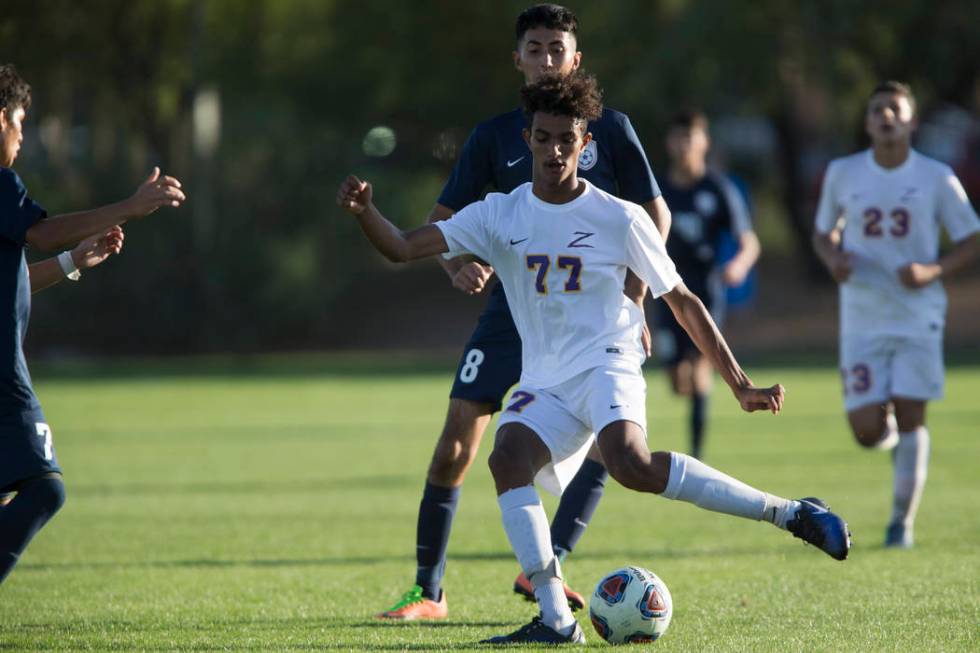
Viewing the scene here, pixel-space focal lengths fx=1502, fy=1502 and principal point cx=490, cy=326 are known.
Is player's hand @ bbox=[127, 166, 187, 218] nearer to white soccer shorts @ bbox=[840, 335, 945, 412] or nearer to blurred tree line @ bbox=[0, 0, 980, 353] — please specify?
white soccer shorts @ bbox=[840, 335, 945, 412]

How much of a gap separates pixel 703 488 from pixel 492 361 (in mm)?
1267

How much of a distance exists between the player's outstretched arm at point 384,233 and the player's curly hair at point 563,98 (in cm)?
62

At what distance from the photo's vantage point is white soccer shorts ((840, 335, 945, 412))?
869cm

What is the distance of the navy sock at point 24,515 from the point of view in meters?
5.57

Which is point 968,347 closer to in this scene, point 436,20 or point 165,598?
point 436,20

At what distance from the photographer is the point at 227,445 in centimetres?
1526

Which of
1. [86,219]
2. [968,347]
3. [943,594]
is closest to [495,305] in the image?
[86,219]

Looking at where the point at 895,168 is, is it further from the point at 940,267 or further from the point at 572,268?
the point at 572,268

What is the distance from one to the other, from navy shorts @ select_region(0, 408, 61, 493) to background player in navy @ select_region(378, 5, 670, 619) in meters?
1.70

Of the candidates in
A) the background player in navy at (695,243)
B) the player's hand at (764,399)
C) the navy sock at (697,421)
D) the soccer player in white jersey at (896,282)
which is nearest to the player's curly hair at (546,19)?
the player's hand at (764,399)

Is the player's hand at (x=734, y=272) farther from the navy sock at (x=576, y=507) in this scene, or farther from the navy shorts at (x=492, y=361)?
the navy shorts at (x=492, y=361)

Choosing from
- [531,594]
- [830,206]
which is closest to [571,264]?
[531,594]

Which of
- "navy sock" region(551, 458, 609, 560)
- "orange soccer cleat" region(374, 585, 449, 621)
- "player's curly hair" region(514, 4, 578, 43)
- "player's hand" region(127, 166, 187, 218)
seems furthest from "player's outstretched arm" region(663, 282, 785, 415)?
"player's hand" region(127, 166, 187, 218)

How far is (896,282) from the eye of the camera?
28.8 feet
